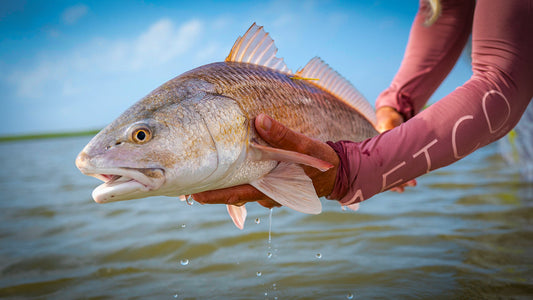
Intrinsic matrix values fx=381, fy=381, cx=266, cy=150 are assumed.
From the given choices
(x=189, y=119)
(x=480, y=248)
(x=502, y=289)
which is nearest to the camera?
(x=189, y=119)

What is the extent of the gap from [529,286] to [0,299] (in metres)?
3.58

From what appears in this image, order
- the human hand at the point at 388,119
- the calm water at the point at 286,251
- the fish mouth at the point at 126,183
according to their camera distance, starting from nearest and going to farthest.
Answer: the fish mouth at the point at 126,183, the calm water at the point at 286,251, the human hand at the point at 388,119

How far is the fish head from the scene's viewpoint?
143cm

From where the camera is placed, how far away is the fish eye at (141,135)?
58.9 inches

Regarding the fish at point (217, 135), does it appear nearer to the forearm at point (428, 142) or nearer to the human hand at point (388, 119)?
the forearm at point (428, 142)

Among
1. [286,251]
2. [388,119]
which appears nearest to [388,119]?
[388,119]

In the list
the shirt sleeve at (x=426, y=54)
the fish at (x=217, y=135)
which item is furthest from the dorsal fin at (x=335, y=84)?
the shirt sleeve at (x=426, y=54)

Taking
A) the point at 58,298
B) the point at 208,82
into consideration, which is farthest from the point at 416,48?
the point at 58,298

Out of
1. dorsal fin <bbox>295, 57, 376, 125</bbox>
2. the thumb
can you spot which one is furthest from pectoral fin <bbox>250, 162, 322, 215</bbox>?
dorsal fin <bbox>295, 57, 376, 125</bbox>

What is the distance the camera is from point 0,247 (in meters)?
3.91

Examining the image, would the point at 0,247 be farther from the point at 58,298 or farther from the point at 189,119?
the point at 189,119

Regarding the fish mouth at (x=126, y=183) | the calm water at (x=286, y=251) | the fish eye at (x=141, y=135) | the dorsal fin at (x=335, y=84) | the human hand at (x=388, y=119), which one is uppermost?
the dorsal fin at (x=335, y=84)

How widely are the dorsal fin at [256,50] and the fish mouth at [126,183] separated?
0.81 m

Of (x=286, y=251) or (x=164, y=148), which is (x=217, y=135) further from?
(x=286, y=251)
